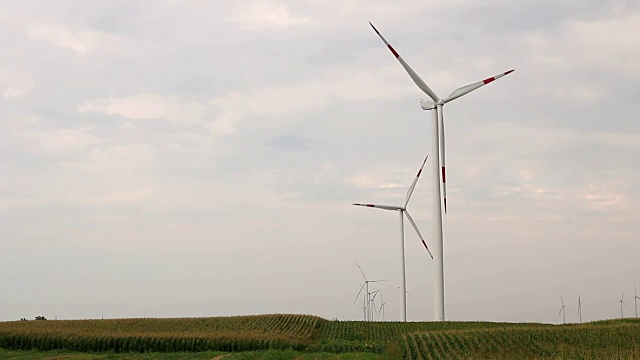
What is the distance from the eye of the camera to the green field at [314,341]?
5056cm

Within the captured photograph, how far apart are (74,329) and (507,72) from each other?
152ft

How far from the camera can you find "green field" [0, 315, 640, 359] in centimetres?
5056

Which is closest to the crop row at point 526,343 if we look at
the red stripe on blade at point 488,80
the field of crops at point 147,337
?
the field of crops at point 147,337

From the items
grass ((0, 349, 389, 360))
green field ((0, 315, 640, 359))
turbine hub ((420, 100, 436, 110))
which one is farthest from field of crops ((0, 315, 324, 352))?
turbine hub ((420, 100, 436, 110))

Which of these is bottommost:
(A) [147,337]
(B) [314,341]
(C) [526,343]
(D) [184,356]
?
(D) [184,356]

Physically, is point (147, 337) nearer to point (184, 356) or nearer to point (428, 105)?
point (184, 356)

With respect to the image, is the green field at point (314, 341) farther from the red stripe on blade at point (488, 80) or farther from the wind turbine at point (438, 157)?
the red stripe on blade at point (488, 80)

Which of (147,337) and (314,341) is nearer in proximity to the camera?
(147,337)

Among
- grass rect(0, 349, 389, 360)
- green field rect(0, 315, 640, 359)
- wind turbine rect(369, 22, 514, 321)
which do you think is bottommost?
grass rect(0, 349, 389, 360)

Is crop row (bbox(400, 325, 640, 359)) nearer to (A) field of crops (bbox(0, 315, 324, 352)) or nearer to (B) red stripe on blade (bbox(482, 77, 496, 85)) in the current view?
(A) field of crops (bbox(0, 315, 324, 352))

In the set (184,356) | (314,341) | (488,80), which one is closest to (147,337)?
(184,356)

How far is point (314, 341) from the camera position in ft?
212

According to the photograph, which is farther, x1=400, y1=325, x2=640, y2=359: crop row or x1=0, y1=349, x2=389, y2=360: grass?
x1=400, y1=325, x2=640, y2=359: crop row

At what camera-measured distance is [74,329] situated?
69.7 metres
